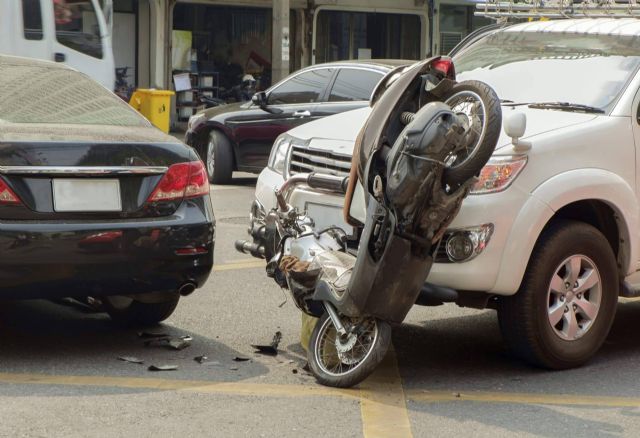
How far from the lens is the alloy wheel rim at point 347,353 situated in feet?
20.1

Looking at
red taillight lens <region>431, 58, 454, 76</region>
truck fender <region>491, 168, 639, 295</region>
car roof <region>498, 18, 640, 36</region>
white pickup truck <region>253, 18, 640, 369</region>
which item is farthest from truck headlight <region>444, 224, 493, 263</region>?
car roof <region>498, 18, 640, 36</region>

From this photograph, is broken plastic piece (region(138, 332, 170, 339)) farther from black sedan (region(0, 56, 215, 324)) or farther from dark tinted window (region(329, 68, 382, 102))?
dark tinted window (region(329, 68, 382, 102))

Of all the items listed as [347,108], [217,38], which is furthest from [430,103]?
[217,38]

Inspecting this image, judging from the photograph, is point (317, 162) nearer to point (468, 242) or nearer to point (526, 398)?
point (468, 242)

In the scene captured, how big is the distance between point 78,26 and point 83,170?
12.6 metres

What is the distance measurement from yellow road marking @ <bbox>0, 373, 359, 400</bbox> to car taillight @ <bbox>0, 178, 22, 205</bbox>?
843 mm

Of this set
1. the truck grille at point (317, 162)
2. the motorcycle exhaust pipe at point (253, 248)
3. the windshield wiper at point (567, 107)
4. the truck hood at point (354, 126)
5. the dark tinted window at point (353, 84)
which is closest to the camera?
the truck hood at point (354, 126)

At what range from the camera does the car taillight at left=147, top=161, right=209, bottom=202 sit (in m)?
6.67

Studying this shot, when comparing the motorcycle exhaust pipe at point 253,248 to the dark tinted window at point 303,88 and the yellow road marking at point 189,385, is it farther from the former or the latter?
the dark tinted window at point 303,88

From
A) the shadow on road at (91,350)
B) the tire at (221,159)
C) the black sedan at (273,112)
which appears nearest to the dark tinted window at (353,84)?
the black sedan at (273,112)

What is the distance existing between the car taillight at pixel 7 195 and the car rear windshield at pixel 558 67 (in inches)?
112

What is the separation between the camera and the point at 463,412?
5816 millimetres

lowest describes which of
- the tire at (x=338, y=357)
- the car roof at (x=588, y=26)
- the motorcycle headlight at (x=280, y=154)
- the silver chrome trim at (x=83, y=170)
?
the tire at (x=338, y=357)

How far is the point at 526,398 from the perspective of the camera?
20.0ft
